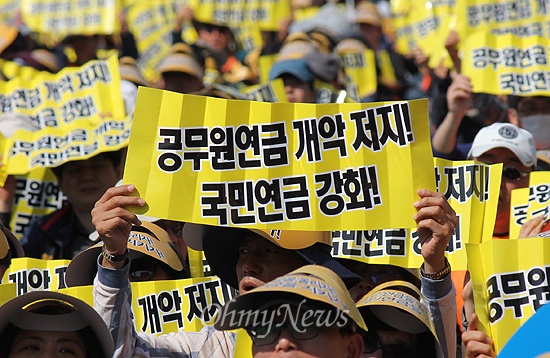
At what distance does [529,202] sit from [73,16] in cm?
593

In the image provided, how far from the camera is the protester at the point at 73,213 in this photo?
279 inches

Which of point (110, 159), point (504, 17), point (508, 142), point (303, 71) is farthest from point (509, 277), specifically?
point (504, 17)

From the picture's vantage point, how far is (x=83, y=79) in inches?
339

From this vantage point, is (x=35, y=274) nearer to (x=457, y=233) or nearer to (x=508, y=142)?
(x=457, y=233)

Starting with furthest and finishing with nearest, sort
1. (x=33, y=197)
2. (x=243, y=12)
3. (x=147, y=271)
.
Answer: (x=243, y=12) → (x=33, y=197) → (x=147, y=271)

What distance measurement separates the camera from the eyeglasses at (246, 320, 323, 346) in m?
3.74

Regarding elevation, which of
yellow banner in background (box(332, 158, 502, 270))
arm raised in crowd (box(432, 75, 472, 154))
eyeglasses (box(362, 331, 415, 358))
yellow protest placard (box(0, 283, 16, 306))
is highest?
arm raised in crowd (box(432, 75, 472, 154))

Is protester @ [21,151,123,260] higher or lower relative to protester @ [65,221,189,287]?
higher

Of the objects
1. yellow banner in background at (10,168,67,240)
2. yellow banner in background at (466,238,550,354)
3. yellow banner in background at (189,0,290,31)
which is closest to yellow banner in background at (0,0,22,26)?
yellow banner in background at (189,0,290,31)

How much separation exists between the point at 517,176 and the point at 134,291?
7.78 feet

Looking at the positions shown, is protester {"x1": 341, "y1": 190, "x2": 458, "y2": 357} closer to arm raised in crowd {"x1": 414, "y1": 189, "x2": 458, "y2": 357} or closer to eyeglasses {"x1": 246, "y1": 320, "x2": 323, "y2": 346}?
arm raised in crowd {"x1": 414, "y1": 189, "x2": 458, "y2": 357}

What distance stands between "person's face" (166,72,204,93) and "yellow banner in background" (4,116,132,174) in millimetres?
2170

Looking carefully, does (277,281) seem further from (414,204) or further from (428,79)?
(428,79)

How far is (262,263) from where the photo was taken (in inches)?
197
